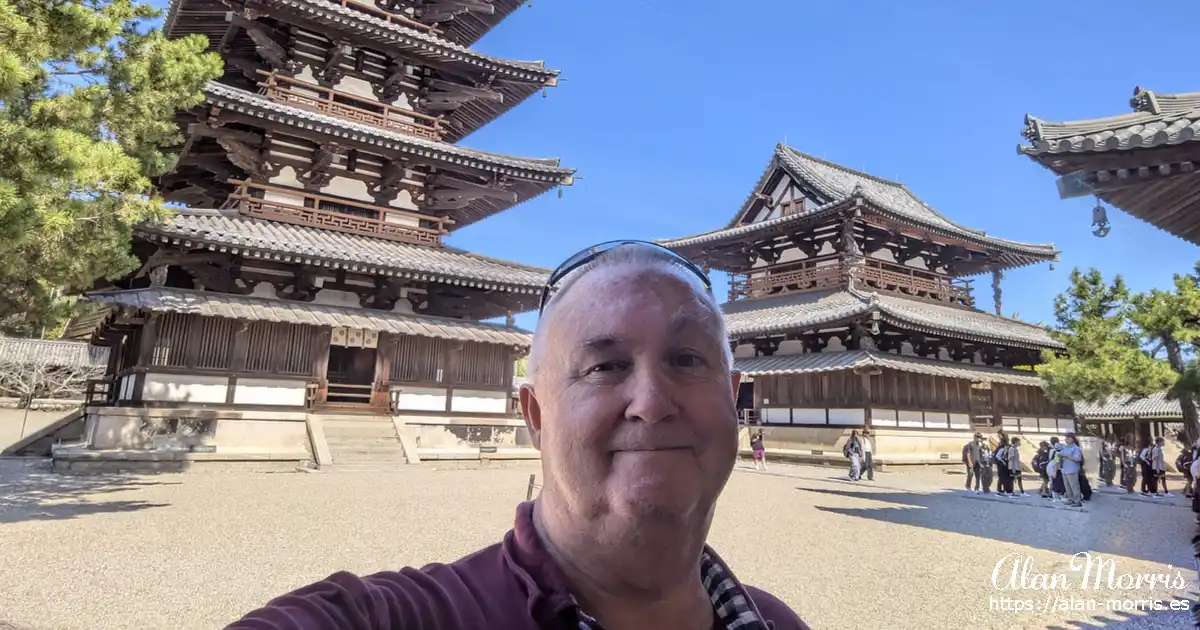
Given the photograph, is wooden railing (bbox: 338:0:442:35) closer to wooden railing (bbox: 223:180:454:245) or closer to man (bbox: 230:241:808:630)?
wooden railing (bbox: 223:180:454:245)

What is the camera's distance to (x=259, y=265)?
12680 mm

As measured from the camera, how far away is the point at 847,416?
61.5 ft

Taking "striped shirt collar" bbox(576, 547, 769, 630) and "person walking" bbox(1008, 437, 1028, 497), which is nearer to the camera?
"striped shirt collar" bbox(576, 547, 769, 630)

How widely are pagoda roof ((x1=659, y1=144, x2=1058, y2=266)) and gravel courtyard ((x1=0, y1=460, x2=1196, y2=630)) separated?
37.5 feet

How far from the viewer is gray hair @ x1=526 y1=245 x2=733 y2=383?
1170mm

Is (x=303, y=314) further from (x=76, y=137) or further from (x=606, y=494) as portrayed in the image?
(x=606, y=494)

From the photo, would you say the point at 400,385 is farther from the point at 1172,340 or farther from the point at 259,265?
the point at 1172,340

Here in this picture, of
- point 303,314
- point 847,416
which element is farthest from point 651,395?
point 847,416

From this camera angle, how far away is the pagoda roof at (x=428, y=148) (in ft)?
38.4

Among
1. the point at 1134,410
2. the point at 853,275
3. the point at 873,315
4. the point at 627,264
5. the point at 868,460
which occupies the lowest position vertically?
the point at 868,460

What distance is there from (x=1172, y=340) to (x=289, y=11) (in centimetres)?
2354

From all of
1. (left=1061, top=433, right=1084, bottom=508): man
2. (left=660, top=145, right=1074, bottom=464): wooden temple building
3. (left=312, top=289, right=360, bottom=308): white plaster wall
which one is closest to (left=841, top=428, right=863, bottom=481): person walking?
(left=660, top=145, right=1074, bottom=464): wooden temple building

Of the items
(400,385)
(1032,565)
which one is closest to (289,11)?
(400,385)

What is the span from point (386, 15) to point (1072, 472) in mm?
18176
